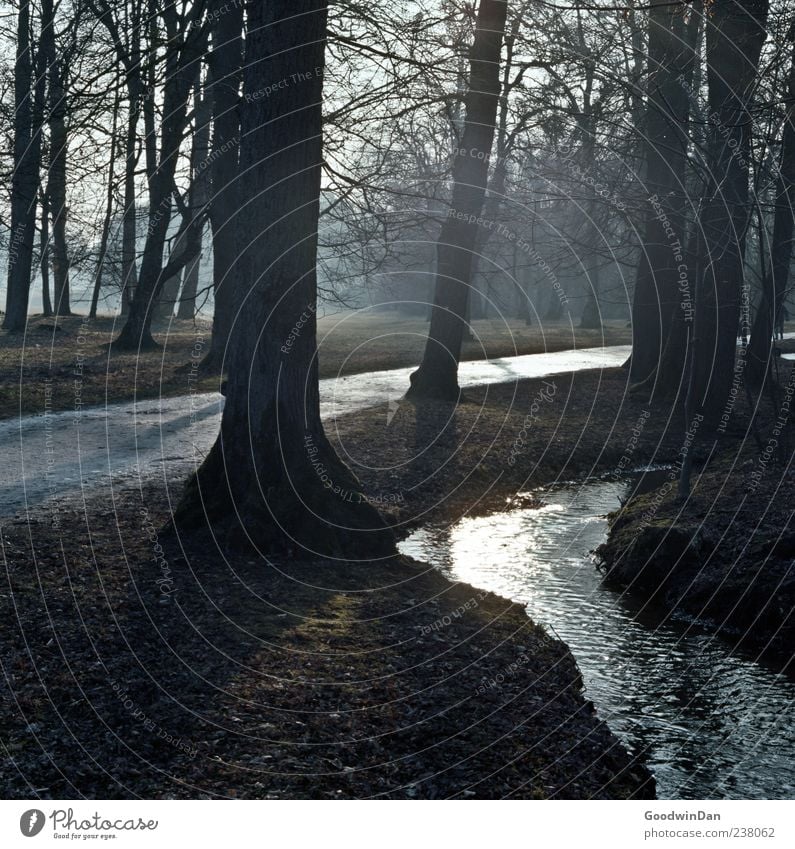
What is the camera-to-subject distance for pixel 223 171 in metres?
21.3

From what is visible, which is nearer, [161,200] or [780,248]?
[780,248]

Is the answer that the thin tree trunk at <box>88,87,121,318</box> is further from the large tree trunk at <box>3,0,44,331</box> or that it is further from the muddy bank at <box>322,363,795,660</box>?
the large tree trunk at <box>3,0,44,331</box>

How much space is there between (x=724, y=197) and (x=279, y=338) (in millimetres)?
5814

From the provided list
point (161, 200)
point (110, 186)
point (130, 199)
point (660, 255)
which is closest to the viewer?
point (110, 186)

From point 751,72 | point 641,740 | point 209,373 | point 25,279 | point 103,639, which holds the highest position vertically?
point 751,72

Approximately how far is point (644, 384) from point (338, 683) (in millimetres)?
17532

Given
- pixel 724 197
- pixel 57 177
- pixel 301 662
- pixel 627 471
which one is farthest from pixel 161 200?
pixel 301 662

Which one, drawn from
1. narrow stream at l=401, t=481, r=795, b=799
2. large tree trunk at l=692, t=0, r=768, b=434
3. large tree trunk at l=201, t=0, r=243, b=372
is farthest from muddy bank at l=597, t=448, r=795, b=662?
large tree trunk at l=201, t=0, r=243, b=372

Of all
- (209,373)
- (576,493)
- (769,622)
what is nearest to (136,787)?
(769,622)

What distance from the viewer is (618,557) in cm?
1097

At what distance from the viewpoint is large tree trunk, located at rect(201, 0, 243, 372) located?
18.1 meters

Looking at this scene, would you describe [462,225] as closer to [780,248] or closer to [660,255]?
[780,248]

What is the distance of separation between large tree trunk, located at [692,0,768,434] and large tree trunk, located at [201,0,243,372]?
793 centimetres
